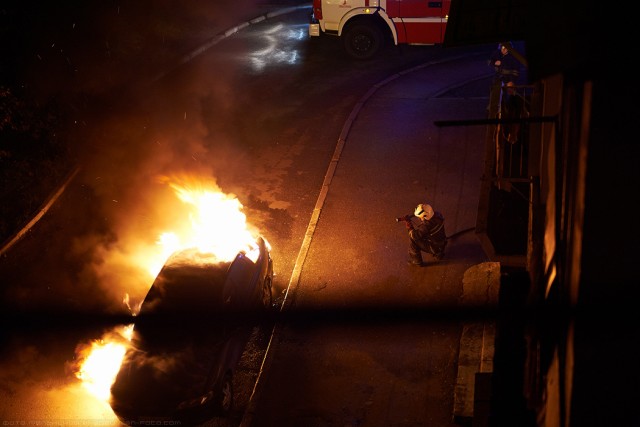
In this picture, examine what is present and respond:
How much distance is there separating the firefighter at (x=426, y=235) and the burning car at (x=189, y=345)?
2766 mm

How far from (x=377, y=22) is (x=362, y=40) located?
0.68 metres

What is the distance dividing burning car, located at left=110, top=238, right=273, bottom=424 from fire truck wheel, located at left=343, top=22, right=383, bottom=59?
34.4ft

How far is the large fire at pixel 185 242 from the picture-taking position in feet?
29.4

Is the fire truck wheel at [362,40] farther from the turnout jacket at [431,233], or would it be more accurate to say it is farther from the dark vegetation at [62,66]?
the turnout jacket at [431,233]

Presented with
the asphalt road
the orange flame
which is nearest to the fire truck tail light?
the asphalt road

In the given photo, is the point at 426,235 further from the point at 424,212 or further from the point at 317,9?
the point at 317,9

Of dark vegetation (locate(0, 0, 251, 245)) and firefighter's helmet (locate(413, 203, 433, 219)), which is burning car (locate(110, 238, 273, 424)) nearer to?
firefighter's helmet (locate(413, 203, 433, 219))

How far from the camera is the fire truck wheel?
690 inches

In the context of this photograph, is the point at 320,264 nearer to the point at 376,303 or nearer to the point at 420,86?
the point at 376,303

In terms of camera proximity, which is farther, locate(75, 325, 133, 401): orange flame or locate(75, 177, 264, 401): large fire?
locate(75, 177, 264, 401): large fire

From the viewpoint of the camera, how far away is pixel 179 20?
2105 centimetres

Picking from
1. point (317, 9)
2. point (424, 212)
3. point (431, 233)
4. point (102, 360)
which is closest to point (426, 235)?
point (431, 233)

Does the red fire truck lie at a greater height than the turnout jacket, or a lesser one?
greater

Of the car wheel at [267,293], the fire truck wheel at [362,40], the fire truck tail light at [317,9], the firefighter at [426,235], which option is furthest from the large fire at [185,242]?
the fire truck wheel at [362,40]
